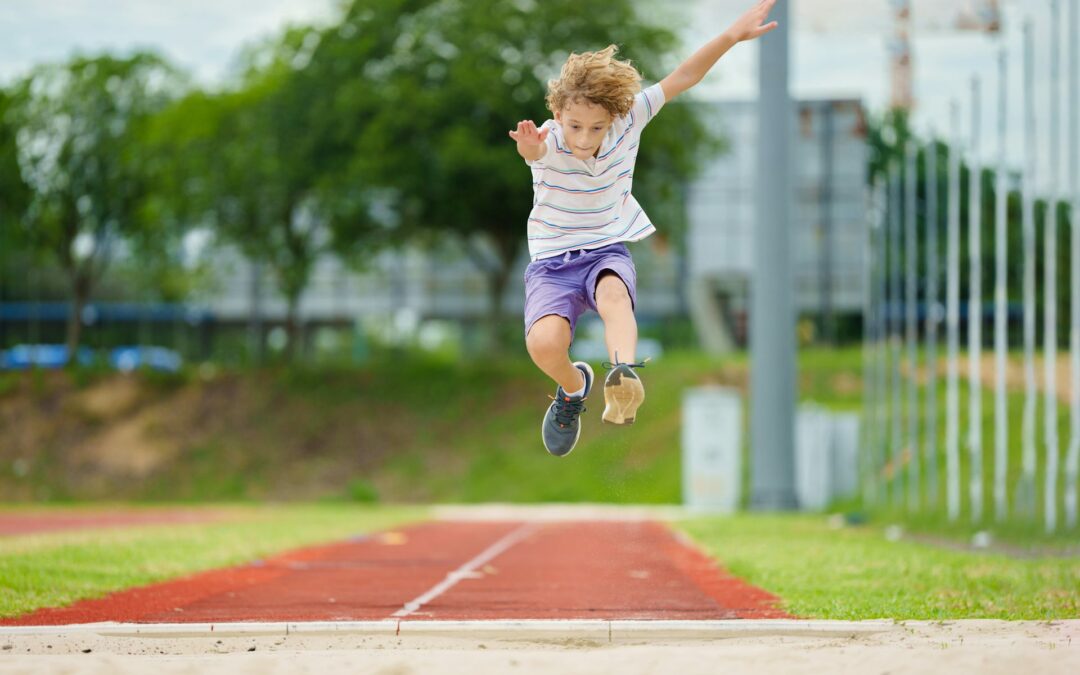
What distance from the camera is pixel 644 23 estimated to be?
40.6 m

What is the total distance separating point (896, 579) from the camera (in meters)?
11.5

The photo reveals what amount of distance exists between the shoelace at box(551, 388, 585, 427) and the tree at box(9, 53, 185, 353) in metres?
43.4

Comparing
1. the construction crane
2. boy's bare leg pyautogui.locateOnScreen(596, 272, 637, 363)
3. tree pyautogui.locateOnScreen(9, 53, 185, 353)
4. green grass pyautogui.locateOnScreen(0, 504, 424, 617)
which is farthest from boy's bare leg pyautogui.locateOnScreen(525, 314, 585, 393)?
tree pyautogui.locateOnScreen(9, 53, 185, 353)

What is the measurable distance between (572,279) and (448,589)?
3690 millimetres

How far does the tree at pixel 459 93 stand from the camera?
1534 inches

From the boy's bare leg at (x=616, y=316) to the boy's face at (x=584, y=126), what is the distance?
770 millimetres

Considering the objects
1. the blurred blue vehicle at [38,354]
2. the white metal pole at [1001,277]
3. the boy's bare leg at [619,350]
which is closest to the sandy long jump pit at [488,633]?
the boy's bare leg at [619,350]

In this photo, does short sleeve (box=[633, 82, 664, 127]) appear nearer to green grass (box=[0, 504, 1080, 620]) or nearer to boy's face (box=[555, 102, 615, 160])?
boy's face (box=[555, 102, 615, 160])

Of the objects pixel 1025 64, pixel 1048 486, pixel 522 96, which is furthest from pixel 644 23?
pixel 1048 486

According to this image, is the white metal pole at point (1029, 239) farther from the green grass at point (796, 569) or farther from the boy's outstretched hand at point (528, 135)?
the boy's outstretched hand at point (528, 135)

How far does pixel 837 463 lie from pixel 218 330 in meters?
39.6

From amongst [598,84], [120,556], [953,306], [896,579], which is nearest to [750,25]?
[598,84]

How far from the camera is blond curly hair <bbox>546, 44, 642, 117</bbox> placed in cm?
839

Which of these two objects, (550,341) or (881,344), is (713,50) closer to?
(550,341)
